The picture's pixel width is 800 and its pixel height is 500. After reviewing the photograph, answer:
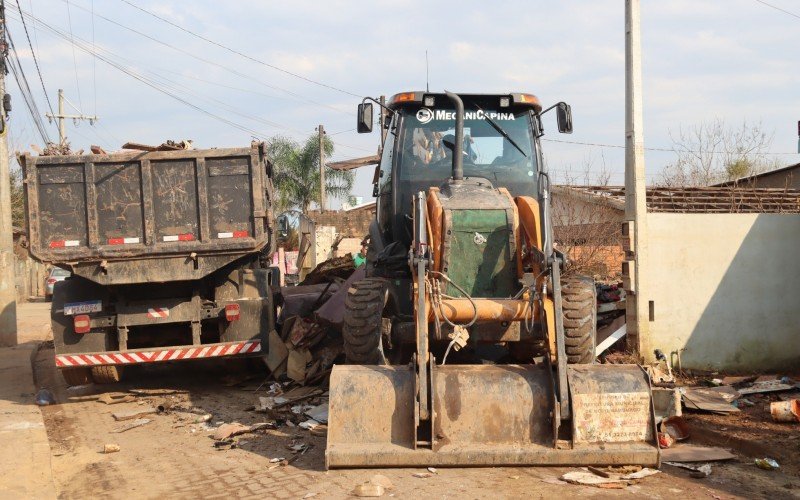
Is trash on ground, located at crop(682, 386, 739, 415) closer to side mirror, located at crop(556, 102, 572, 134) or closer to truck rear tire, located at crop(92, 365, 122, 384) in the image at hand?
side mirror, located at crop(556, 102, 572, 134)

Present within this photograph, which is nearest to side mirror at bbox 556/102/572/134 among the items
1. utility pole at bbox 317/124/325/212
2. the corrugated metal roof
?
the corrugated metal roof

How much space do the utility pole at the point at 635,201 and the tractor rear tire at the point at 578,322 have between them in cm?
336

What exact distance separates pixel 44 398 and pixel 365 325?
15.1 ft

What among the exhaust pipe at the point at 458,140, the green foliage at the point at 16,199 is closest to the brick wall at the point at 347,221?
the green foliage at the point at 16,199

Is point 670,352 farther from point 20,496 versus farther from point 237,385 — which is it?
point 20,496

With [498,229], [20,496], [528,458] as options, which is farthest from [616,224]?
[20,496]

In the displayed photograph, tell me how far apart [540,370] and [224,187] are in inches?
179

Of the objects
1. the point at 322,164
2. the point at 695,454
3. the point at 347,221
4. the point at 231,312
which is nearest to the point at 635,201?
the point at 695,454

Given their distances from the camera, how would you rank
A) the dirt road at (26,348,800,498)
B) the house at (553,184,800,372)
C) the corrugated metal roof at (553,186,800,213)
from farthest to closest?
1. the corrugated metal roof at (553,186,800,213)
2. the house at (553,184,800,372)
3. the dirt road at (26,348,800,498)

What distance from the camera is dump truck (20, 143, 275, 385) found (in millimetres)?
8844

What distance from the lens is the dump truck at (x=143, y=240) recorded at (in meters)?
8.84

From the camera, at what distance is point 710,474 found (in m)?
5.76

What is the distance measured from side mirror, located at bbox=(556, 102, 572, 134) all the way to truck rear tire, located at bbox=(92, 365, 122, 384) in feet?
19.1

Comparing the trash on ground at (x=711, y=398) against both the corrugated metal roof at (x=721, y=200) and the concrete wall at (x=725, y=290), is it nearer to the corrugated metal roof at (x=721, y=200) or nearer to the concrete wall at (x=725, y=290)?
the concrete wall at (x=725, y=290)
